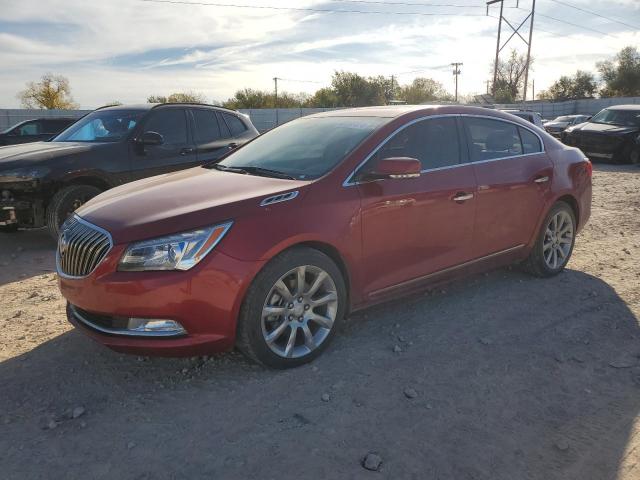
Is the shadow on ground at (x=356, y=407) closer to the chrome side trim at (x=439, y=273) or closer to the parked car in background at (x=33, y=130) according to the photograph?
the chrome side trim at (x=439, y=273)

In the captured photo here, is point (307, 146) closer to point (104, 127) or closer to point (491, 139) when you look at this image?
point (491, 139)

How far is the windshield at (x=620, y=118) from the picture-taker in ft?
54.3

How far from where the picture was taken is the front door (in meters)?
3.78

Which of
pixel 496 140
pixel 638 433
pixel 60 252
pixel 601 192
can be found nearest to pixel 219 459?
pixel 60 252

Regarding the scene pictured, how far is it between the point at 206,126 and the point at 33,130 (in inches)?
339

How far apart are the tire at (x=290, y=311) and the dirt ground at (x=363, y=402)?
140mm

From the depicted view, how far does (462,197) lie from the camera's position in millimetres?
4285

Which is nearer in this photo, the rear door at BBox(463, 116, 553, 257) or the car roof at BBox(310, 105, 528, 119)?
the car roof at BBox(310, 105, 528, 119)

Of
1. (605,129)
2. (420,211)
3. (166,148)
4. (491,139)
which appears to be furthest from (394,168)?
(605,129)

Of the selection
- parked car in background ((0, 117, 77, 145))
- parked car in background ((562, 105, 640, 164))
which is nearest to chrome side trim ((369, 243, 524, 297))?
parked car in background ((0, 117, 77, 145))

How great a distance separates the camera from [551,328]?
4109mm

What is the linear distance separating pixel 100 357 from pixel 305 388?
1426 millimetres

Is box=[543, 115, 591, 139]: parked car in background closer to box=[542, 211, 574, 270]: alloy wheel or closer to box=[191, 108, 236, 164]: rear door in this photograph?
box=[191, 108, 236, 164]: rear door

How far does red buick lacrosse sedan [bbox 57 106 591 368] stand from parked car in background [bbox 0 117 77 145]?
440 inches
